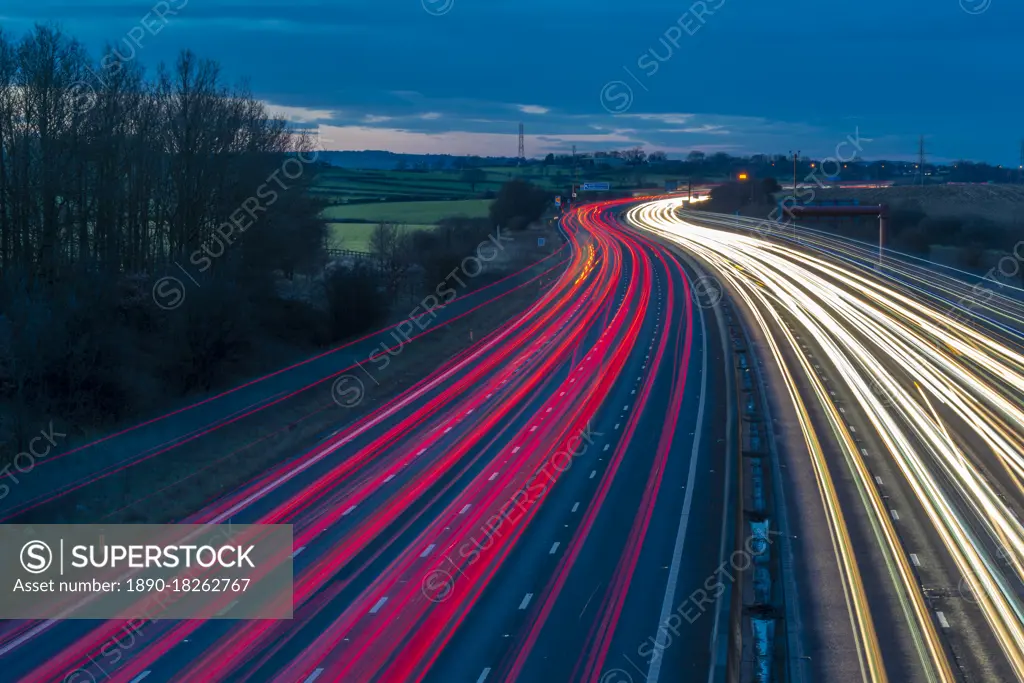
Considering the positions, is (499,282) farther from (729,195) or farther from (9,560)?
(729,195)

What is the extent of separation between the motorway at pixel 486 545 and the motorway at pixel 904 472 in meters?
1.87

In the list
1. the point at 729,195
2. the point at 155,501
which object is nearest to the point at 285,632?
the point at 155,501

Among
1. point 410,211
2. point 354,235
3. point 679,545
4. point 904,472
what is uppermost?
point 410,211

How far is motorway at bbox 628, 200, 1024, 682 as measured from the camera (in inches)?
570

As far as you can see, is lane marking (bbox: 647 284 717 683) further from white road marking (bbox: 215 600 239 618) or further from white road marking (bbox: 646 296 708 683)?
white road marking (bbox: 215 600 239 618)

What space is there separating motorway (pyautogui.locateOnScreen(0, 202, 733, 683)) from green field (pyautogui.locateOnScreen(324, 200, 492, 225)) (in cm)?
6812

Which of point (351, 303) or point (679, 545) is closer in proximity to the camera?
point (679, 545)

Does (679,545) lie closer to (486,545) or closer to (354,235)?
(486,545)

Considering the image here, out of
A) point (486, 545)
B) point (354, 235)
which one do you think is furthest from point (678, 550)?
point (354, 235)

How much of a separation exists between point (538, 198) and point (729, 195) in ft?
83.9

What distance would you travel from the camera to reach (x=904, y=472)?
22719mm

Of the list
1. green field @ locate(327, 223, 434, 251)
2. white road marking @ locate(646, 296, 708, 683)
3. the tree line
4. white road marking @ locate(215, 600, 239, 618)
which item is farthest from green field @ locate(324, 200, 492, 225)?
white road marking @ locate(215, 600, 239, 618)

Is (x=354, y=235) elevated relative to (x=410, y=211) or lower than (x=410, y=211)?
lower

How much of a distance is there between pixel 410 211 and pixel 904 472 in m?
91.7
